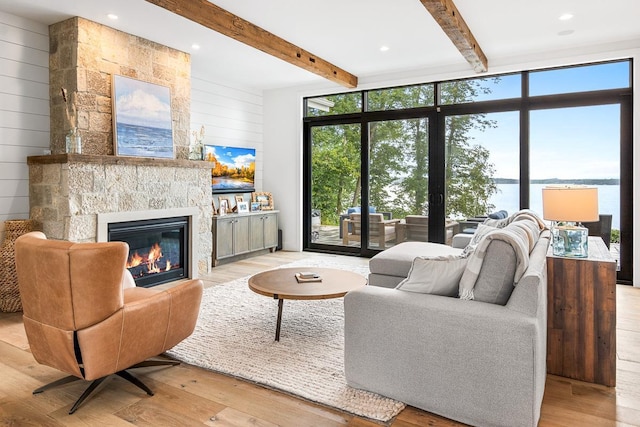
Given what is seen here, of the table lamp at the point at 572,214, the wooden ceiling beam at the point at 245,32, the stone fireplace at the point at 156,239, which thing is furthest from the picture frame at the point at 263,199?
the table lamp at the point at 572,214

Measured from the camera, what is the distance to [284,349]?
3074 millimetres

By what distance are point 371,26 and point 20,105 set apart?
3684 millimetres

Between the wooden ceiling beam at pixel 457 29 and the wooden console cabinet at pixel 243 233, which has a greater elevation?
the wooden ceiling beam at pixel 457 29

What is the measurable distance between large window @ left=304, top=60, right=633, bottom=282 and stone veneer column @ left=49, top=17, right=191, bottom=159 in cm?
327

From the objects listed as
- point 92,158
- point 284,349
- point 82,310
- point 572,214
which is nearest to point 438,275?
point 572,214

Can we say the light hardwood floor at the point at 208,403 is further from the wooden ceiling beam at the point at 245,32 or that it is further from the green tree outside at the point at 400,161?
the green tree outside at the point at 400,161

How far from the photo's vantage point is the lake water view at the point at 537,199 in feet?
16.8

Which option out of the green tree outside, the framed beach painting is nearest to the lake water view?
the green tree outside

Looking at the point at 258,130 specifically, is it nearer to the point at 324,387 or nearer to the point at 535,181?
the point at 535,181

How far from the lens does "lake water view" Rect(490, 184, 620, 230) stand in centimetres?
512

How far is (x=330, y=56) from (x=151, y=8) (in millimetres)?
2352

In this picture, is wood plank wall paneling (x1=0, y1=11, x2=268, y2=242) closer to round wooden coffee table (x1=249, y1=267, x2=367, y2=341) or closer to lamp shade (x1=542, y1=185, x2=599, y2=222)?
round wooden coffee table (x1=249, y1=267, x2=367, y2=341)

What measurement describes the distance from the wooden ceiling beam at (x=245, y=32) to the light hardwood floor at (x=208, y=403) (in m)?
2.89

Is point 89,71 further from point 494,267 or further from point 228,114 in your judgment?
point 494,267
